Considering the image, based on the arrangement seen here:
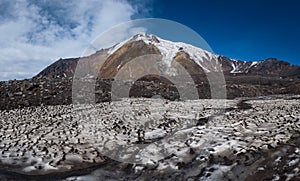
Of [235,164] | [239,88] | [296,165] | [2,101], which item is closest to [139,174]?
[235,164]

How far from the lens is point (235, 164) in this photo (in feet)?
29.1

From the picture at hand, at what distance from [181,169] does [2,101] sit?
2622 centimetres

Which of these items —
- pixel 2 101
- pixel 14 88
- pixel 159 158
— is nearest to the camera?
pixel 159 158

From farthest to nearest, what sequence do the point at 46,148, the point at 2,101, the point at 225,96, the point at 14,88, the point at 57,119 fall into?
the point at 225,96
the point at 14,88
the point at 2,101
the point at 57,119
the point at 46,148

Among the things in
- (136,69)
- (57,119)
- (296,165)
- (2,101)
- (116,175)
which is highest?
(136,69)

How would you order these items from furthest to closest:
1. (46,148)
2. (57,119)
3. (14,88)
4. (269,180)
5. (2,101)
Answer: (14,88) → (2,101) → (57,119) → (46,148) → (269,180)

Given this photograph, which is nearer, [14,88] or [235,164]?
[235,164]

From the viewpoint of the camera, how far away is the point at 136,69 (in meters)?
169

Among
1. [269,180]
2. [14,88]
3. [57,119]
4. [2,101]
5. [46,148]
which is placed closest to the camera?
[269,180]

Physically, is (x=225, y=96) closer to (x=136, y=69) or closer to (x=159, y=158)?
(x=159, y=158)

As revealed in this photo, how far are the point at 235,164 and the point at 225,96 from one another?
4317 centimetres

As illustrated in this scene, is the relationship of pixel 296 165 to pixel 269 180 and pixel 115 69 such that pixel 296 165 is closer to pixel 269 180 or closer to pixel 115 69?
pixel 269 180

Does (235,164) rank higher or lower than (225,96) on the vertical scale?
lower

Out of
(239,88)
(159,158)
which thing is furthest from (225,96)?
(159,158)
